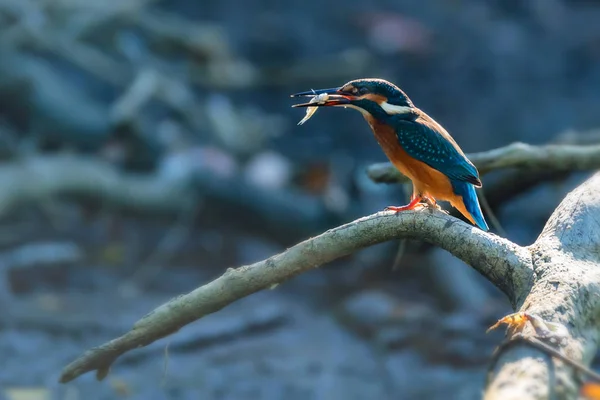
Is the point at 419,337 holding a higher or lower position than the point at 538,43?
lower

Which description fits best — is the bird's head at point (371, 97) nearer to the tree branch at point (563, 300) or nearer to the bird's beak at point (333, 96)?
A: the bird's beak at point (333, 96)

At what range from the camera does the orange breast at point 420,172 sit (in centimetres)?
281

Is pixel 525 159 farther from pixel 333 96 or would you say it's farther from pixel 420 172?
pixel 333 96

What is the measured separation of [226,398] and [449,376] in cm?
123

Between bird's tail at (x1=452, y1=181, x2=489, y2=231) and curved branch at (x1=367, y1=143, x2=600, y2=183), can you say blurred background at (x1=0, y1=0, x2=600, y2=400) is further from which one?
bird's tail at (x1=452, y1=181, x2=489, y2=231)

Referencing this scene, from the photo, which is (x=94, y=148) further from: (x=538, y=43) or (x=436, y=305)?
(x=538, y=43)

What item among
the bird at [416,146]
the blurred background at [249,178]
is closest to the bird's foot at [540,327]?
the bird at [416,146]

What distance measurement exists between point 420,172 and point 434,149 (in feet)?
0.30

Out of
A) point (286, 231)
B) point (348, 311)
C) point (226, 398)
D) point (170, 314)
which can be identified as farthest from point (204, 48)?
point (170, 314)

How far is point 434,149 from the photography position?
2785 millimetres

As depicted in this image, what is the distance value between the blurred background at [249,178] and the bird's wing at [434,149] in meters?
1.20

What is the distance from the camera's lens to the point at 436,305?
5809mm

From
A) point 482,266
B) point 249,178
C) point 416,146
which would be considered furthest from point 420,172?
point 249,178

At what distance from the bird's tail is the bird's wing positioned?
0.05 meters
